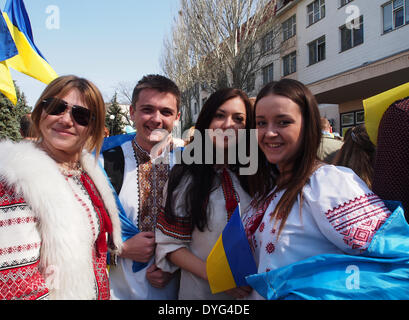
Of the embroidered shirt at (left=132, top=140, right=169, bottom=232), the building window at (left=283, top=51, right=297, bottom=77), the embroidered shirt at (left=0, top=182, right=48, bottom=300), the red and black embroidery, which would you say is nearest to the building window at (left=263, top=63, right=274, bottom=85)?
the building window at (left=283, top=51, right=297, bottom=77)

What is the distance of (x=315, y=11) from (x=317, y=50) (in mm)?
2085

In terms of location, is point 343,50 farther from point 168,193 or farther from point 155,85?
point 168,193

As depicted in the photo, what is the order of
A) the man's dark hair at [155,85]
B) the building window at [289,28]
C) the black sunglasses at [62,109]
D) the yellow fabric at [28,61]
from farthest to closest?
the building window at [289,28]
the yellow fabric at [28,61]
the man's dark hair at [155,85]
the black sunglasses at [62,109]

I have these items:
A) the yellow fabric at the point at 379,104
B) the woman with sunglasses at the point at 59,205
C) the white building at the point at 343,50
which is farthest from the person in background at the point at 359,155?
the white building at the point at 343,50

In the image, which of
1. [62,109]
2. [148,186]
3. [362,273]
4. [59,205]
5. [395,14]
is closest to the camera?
[362,273]

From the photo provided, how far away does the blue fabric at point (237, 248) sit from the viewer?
119 centimetres

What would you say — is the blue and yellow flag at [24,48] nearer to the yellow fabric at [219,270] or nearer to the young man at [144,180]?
the young man at [144,180]

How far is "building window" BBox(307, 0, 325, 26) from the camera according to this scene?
1571 cm

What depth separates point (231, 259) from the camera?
1.23 m

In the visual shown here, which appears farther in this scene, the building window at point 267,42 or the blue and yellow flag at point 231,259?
the building window at point 267,42

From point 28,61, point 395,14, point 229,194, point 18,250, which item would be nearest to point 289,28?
point 395,14
